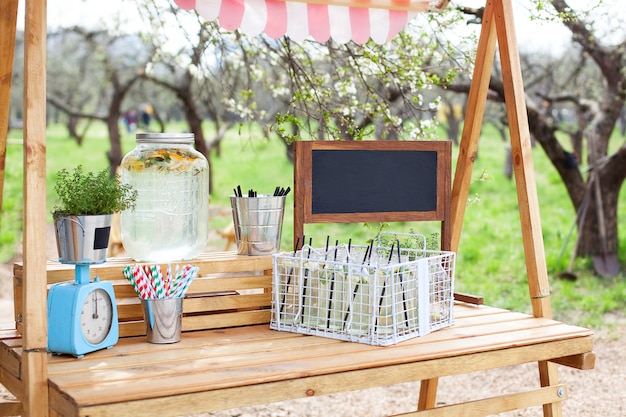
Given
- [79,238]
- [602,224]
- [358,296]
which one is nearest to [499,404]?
[358,296]

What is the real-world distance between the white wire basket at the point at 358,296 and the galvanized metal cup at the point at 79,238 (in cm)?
61

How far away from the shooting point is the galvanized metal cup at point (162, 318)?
2432 mm

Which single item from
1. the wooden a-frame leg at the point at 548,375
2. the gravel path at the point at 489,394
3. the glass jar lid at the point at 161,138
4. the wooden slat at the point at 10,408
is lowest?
the gravel path at the point at 489,394

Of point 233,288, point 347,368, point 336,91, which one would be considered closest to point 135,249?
point 233,288

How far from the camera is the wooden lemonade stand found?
2018 mm

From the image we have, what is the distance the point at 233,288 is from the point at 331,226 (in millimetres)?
8671

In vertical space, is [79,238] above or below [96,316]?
above

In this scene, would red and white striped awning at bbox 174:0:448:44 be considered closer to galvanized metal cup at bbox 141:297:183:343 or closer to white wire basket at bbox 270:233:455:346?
white wire basket at bbox 270:233:455:346

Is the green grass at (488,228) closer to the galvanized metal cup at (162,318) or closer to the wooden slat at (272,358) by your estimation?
the wooden slat at (272,358)

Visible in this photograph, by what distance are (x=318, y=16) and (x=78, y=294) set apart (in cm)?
150

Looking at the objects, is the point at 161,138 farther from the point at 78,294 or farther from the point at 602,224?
the point at 602,224

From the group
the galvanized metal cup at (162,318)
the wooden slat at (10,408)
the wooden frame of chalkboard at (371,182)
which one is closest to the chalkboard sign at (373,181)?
the wooden frame of chalkboard at (371,182)

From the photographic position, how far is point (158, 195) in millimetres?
2658

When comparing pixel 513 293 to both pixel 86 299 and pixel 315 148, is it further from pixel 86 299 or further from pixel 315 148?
pixel 86 299
